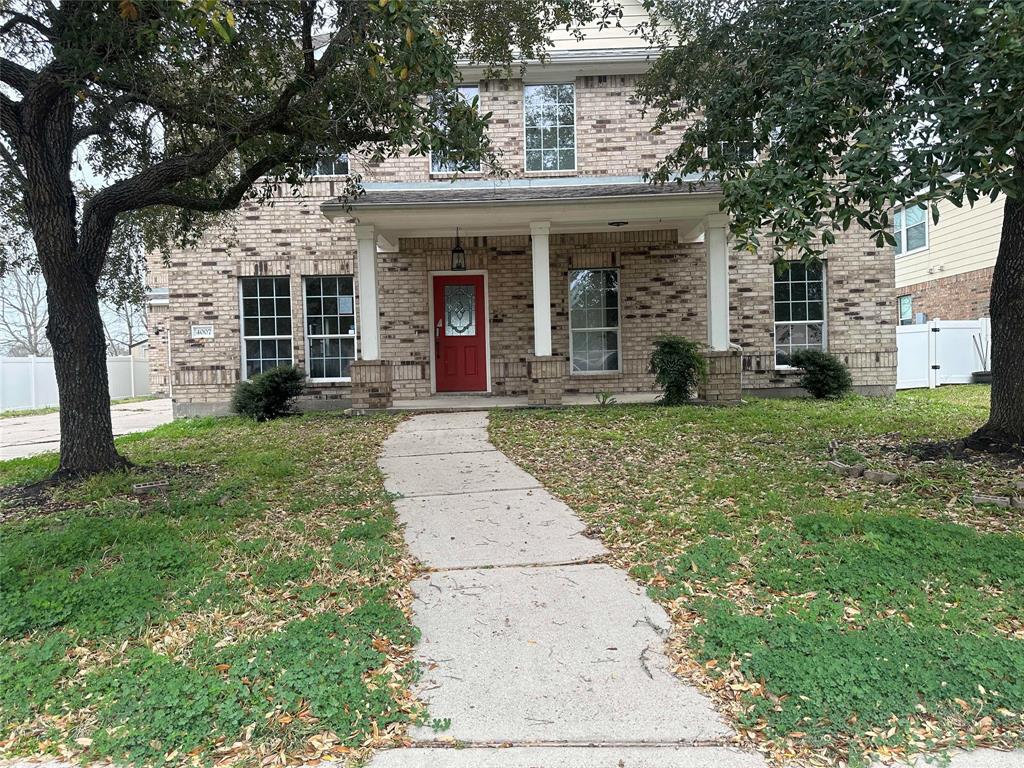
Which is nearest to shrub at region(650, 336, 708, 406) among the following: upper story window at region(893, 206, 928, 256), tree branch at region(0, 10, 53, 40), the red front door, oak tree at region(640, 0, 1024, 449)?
the red front door

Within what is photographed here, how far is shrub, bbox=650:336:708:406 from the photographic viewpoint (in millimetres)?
10367

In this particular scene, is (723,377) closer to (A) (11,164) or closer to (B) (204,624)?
(B) (204,624)

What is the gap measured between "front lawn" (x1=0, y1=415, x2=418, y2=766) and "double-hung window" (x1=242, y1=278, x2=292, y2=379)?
6.74m

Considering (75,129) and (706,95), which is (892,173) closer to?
(706,95)

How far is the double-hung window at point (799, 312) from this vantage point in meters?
12.6

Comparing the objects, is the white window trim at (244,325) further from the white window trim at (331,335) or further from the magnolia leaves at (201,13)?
the magnolia leaves at (201,13)

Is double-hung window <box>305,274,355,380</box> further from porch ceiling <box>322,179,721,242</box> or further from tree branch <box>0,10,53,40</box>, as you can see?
tree branch <box>0,10,53,40</box>

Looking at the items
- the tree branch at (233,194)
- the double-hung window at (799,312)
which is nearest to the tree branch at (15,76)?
the tree branch at (233,194)

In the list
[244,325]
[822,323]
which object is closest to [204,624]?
[244,325]

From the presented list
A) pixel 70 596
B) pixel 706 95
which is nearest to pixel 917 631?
pixel 70 596

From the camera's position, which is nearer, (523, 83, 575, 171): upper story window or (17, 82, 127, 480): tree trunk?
(17, 82, 127, 480): tree trunk

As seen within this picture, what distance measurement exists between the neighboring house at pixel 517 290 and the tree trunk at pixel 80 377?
5.78 m

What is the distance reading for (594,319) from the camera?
12648 millimetres

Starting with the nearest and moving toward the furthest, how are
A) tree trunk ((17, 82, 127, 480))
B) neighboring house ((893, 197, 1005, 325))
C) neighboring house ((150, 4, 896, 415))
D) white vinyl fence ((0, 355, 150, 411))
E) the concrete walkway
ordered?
the concrete walkway, tree trunk ((17, 82, 127, 480)), neighboring house ((150, 4, 896, 415)), neighboring house ((893, 197, 1005, 325)), white vinyl fence ((0, 355, 150, 411))
